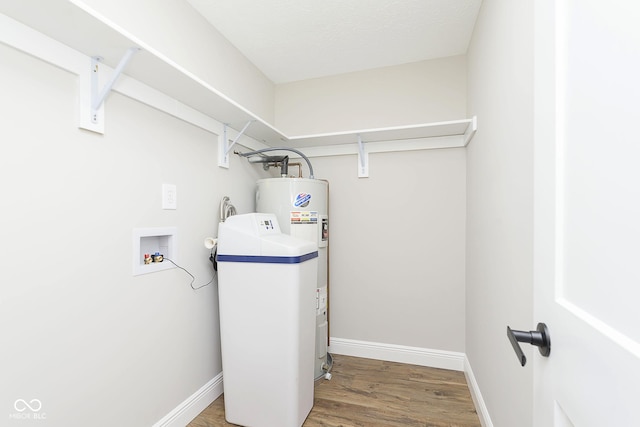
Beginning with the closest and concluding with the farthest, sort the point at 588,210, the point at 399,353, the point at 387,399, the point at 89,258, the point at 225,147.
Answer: the point at 588,210 → the point at 89,258 → the point at 387,399 → the point at 225,147 → the point at 399,353

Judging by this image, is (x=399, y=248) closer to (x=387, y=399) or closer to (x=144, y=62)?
(x=387, y=399)

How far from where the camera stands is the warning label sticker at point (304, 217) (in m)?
2.16

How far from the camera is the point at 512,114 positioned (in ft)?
3.82

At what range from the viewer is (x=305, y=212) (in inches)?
86.4

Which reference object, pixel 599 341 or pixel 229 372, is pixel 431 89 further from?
pixel 229 372

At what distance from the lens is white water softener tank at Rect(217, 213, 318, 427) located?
5.34 feet

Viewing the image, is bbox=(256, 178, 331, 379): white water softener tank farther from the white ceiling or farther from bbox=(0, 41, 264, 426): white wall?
the white ceiling

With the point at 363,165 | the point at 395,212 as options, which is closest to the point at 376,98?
the point at 363,165

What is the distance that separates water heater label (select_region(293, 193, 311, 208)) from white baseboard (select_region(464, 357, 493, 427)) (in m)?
1.61

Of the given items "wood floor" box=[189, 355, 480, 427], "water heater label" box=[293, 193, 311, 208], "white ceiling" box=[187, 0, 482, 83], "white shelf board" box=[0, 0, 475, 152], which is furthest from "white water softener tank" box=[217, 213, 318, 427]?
"white ceiling" box=[187, 0, 482, 83]

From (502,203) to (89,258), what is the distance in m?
1.78

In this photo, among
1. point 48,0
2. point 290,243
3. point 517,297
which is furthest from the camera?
point 290,243

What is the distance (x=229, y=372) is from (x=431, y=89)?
98.0 inches

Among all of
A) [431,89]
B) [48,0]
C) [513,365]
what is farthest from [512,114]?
[48,0]
